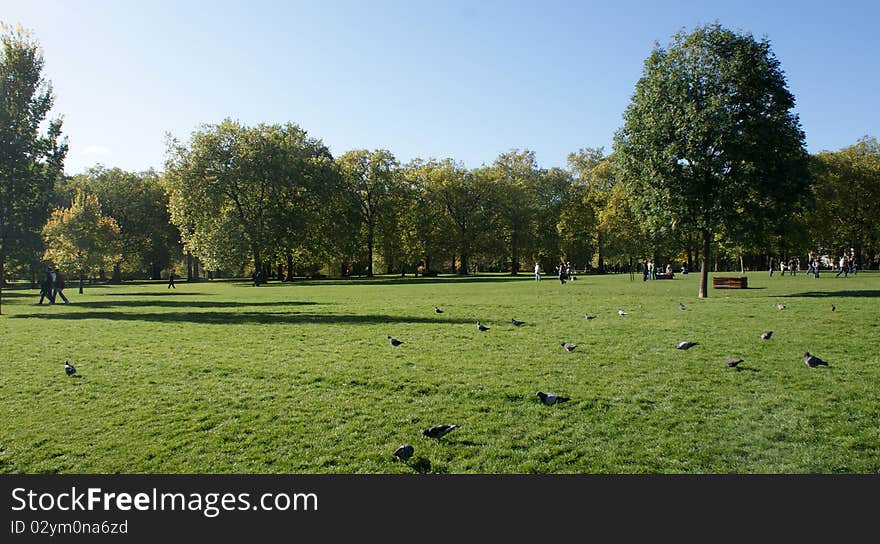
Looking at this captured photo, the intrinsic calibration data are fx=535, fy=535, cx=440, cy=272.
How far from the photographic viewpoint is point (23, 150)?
29172mm

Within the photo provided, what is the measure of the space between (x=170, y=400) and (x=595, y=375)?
24.5 feet

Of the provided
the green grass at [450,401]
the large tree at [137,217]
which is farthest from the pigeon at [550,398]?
the large tree at [137,217]

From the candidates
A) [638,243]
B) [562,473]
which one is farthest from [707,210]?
[638,243]

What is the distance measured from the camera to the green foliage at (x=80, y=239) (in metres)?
64.2

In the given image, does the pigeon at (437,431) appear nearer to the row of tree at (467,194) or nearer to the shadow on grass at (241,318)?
the shadow on grass at (241,318)

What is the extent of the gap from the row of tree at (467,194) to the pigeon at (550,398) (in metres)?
26.3

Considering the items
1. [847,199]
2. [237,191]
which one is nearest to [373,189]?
[237,191]

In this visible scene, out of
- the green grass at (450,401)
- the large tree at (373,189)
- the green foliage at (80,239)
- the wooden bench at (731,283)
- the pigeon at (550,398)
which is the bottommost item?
the green grass at (450,401)

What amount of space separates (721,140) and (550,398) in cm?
2688

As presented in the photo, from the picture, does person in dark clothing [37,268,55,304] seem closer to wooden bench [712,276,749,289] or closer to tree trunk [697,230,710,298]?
tree trunk [697,230,710,298]

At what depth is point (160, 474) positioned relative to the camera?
Result: 5809 millimetres

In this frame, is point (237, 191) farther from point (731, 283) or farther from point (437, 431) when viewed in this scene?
point (437, 431)

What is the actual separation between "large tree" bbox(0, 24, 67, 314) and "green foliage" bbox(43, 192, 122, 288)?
38215 millimetres

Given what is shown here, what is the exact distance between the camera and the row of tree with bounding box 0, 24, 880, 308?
30.0 meters
